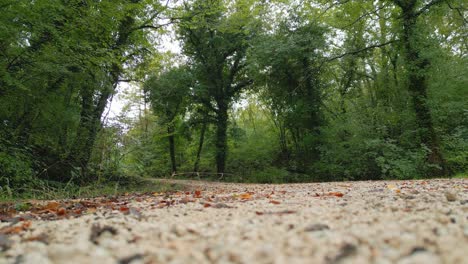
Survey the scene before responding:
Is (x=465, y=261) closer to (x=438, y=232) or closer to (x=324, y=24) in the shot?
(x=438, y=232)

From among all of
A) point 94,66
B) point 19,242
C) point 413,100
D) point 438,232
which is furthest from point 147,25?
point 438,232

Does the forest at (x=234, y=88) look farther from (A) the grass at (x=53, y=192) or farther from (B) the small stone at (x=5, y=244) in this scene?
(B) the small stone at (x=5, y=244)

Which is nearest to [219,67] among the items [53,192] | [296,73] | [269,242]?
[296,73]

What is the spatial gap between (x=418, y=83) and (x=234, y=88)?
9124 millimetres

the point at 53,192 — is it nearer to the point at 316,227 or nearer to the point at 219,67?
the point at 316,227

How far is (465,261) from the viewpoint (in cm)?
80

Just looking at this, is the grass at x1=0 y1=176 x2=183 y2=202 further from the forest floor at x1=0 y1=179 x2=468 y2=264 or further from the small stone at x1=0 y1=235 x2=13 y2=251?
the forest floor at x1=0 y1=179 x2=468 y2=264

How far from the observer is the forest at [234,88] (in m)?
6.17

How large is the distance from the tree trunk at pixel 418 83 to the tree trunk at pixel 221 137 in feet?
29.4

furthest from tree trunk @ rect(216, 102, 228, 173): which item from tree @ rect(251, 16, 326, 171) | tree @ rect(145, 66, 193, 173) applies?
tree @ rect(251, 16, 326, 171)

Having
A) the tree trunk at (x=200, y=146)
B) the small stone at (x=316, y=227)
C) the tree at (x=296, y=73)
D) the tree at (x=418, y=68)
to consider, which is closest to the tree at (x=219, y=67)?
the tree trunk at (x=200, y=146)

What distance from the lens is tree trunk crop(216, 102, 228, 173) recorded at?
51.3ft

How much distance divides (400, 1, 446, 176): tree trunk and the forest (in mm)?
36

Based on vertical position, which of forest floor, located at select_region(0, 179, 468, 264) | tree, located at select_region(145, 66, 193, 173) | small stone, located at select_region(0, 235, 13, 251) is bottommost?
small stone, located at select_region(0, 235, 13, 251)
